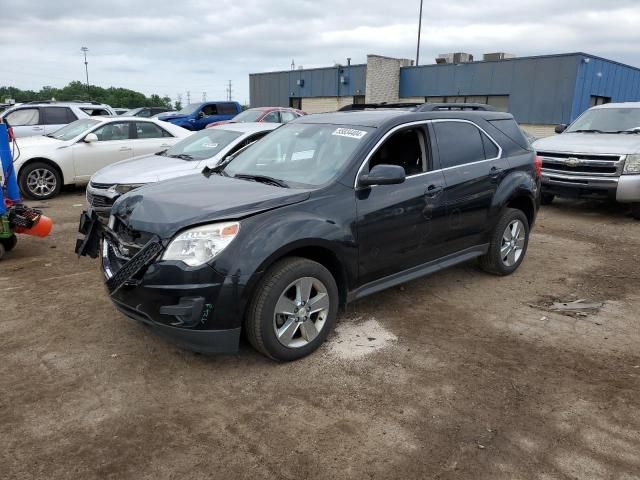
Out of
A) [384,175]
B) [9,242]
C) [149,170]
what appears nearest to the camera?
[384,175]

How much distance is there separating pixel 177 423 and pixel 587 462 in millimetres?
2284

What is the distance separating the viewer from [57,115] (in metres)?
13.8

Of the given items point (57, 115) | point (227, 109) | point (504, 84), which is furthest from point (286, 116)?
point (504, 84)

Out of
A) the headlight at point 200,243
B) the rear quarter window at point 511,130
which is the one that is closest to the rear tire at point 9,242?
the headlight at point 200,243

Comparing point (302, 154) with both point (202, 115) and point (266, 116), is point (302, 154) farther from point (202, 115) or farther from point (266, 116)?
point (202, 115)

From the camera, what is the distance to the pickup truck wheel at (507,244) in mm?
5430

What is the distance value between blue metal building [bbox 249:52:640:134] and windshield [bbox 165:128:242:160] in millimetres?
20561

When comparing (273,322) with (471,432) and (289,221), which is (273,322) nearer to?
(289,221)

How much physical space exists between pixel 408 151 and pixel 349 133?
0.61 metres

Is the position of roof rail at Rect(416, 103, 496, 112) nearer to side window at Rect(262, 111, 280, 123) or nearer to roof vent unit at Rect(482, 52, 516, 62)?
side window at Rect(262, 111, 280, 123)

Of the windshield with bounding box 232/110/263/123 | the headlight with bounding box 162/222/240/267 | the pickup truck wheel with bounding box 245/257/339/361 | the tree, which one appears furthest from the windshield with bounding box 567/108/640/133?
the tree

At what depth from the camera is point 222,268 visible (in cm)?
329

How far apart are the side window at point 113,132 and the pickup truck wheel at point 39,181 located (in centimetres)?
112

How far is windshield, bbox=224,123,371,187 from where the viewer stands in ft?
13.6
